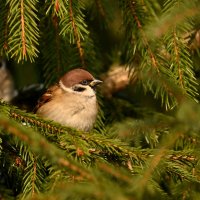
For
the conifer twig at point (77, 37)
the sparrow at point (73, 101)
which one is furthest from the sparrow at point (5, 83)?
the conifer twig at point (77, 37)

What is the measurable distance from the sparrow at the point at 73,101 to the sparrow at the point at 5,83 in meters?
0.83

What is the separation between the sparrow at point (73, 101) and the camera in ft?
14.5

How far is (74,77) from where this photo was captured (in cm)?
456

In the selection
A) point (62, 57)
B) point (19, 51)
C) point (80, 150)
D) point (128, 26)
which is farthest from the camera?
point (62, 57)

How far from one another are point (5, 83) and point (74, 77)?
4.61 ft

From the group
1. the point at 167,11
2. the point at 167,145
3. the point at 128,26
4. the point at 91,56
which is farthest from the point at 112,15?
the point at 167,145

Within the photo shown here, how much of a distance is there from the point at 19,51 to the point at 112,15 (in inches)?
53.1

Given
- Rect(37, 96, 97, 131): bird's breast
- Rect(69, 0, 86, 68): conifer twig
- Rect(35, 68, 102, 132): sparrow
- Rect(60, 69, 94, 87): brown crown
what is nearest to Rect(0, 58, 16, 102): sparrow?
Rect(35, 68, 102, 132): sparrow

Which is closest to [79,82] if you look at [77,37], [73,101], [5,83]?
[73,101]

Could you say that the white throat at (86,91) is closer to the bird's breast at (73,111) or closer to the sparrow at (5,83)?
the bird's breast at (73,111)

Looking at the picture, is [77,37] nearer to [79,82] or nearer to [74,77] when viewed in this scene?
[74,77]

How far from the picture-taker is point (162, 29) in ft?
7.85

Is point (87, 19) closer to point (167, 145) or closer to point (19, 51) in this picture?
point (19, 51)

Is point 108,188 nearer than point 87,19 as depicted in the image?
Yes
